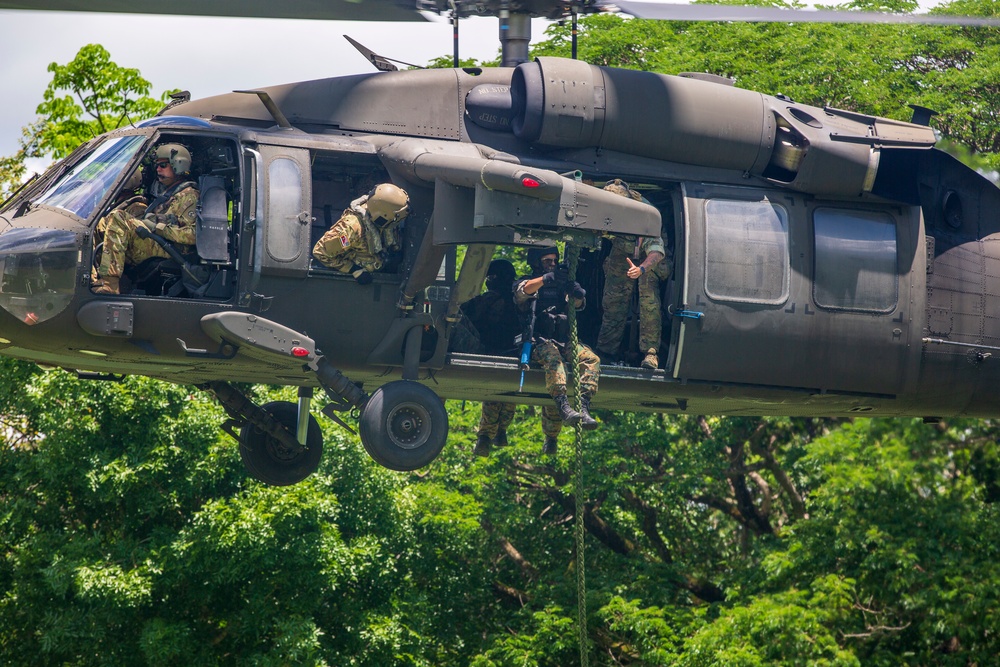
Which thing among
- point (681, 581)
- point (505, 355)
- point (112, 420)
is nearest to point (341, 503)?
point (112, 420)

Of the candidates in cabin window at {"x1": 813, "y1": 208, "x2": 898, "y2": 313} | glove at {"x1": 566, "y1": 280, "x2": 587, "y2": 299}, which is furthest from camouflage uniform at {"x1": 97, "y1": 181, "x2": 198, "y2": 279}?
cabin window at {"x1": 813, "y1": 208, "x2": 898, "y2": 313}

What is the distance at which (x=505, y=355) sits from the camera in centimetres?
1097

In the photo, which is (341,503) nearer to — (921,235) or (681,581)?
(681,581)

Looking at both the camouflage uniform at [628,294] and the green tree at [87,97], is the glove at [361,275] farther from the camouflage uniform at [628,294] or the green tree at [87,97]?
the green tree at [87,97]

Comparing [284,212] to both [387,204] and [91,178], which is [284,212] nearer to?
[387,204]

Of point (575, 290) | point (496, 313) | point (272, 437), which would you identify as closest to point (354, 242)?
point (496, 313)

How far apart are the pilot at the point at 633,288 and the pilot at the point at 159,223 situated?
3114 millimetres

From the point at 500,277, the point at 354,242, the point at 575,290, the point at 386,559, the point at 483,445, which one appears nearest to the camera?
the point at 354,242

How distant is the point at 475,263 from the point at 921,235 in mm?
3765

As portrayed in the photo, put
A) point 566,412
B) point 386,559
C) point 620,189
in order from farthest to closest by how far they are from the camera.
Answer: point 386,559, point 620,189, point 566,412

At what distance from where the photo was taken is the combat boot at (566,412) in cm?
1045

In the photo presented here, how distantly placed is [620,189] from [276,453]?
3.75m

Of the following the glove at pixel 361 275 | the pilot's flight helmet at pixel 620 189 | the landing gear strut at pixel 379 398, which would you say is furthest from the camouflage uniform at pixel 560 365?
the glove at pixel 361 275

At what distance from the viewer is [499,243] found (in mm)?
9828
